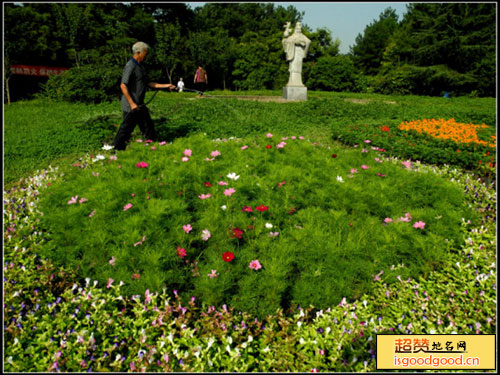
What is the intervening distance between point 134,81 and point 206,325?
4628mm

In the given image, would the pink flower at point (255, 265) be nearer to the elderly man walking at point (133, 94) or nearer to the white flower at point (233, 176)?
the white flower at point (233, 176)

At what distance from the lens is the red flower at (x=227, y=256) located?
8.23 ft

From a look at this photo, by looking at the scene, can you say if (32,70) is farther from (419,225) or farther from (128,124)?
(419,225)

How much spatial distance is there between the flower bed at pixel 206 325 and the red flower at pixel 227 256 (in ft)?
1.23

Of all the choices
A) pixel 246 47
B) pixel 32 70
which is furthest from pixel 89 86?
pixel 246 47

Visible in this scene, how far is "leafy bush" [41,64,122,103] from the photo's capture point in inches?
583

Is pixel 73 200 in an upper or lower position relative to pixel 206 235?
upper

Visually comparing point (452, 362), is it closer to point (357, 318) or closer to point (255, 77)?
point (357, 318)

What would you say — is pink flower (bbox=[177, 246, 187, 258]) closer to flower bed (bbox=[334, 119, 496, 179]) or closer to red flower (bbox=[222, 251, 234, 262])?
red flower (bbox=[222, 251, 234, 262])

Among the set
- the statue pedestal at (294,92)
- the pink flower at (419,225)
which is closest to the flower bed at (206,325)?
the pink flower at (419,225)

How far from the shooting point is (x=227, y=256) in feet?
8.30

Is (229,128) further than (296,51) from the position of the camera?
No

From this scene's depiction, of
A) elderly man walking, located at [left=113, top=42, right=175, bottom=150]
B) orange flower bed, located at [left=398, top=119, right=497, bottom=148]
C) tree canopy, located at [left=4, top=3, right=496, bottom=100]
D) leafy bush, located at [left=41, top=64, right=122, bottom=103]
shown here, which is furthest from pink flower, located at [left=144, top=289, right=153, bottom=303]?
tree canopy, located at [left=4, top=3, right=496, bottom=100]

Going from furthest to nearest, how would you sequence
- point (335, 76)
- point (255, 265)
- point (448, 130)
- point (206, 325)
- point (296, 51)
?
point (335, 76) → point (296, 51) → point (448, 130) → point (255, 265) → point (206, 325)
